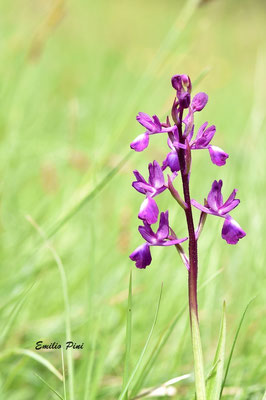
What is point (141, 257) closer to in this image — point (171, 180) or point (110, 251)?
point (171, 180)

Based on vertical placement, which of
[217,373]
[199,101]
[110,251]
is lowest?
[217,373]

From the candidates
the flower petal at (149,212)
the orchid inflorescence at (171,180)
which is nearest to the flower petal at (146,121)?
the orchid inflorescence at (171,180)

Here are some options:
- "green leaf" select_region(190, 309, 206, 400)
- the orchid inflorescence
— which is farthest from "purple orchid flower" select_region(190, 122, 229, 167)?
"green leaf" select_region(190, 309, 206, 400)

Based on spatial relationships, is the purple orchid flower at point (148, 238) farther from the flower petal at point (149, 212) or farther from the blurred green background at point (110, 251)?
the blurred green background at point (110, 251)

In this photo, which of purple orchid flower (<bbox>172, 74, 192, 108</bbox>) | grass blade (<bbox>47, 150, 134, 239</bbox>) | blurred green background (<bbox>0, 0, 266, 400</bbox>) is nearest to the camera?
purple orchid flower (<bbox>172, 74, 192, 108</bbox>)

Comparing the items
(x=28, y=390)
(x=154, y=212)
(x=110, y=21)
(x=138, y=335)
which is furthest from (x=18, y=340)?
(x=110, y=21)

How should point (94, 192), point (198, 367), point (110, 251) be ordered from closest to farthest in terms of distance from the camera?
1. point (198, 367)
2. point (94, 192)
3. point (110, 251)

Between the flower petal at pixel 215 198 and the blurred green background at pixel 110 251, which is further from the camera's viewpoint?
the blurred green background at pixel 110 251

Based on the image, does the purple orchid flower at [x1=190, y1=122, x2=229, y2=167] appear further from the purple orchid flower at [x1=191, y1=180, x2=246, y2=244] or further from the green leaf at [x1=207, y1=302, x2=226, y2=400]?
the green leaf at [x1=207, y1=302, x2=226, y2=400]

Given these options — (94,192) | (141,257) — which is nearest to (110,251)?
(94,192)
